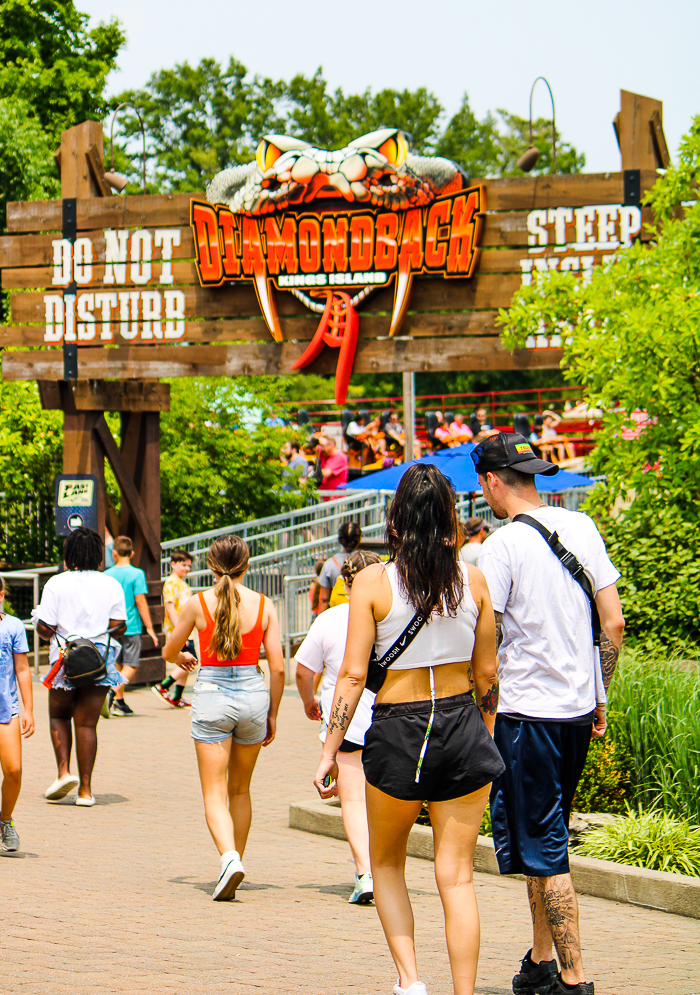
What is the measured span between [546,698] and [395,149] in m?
9.72

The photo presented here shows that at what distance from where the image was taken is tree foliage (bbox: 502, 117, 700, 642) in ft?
31.9

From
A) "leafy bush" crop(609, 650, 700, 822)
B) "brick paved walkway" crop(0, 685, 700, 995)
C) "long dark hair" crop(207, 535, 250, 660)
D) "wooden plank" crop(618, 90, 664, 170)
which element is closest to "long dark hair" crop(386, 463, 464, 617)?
"brick paved walkway" crop(0, 685, 700, 995)

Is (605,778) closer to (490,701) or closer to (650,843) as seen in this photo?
(650,843)

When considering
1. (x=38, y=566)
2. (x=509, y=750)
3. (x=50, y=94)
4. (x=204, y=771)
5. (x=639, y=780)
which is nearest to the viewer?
(x=509, y=750)

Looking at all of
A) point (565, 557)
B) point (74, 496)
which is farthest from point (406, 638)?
point (74, 496)

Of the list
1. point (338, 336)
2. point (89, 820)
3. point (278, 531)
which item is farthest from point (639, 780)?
point (278, 531)

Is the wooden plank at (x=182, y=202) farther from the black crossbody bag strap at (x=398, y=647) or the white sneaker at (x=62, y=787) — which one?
the black crossbody bag strap at (x=398, y=647)

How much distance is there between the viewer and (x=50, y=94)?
31.2 metres

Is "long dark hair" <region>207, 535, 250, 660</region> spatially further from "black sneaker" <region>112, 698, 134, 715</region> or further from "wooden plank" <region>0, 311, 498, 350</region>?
"black sneaker" <region>112, 698, 134, 715</region>

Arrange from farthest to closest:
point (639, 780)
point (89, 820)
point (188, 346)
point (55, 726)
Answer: point (188, 346) → point (55, 726) → point (89, 820) → point (639, 780)

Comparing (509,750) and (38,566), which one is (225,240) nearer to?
(38,566)

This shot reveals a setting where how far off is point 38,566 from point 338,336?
24.8 ft

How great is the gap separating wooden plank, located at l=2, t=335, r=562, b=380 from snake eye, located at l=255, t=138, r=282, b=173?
1.93 metres

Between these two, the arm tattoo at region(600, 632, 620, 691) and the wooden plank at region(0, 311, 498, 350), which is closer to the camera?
the arm tattoo at region(600, 632, 620, 691)
